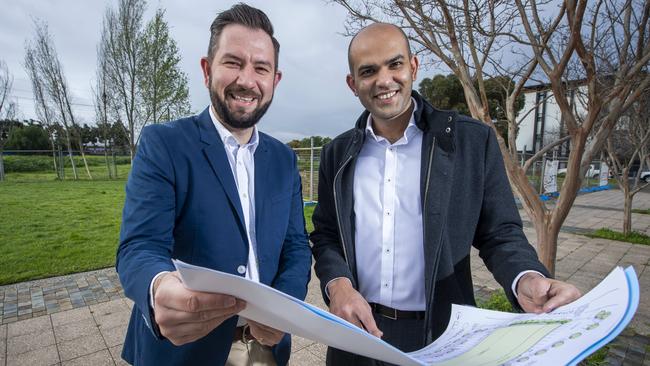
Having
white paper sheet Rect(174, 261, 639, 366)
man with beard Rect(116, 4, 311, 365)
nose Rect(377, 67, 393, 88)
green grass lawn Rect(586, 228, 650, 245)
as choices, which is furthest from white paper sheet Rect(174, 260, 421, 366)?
green grass lawn Rect(586, 228, 650, 245)

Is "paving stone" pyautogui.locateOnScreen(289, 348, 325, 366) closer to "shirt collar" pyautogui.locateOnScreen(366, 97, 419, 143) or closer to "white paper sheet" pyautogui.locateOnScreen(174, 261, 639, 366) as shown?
"shirt collar" pyautogui.locateOnScreen(366, 97, 419, 143)

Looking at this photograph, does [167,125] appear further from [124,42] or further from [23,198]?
[124,42]

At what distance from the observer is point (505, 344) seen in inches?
31.5

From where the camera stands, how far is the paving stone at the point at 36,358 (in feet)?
9.64

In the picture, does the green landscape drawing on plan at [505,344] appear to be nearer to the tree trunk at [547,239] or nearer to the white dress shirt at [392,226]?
the white dress shirt at [392,226]

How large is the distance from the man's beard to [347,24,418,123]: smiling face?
1.61 ft

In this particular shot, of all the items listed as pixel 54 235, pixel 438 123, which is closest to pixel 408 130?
pixel 438 123

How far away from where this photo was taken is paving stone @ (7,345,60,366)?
2.94 metres

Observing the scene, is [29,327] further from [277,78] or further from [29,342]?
[277,78]

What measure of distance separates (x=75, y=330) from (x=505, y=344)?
4.02m

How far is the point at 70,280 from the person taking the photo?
483cm

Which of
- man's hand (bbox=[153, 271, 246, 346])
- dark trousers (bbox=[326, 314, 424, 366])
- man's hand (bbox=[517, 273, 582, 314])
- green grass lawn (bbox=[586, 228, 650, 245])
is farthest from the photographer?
green grass lawn (bbox=[586, 228, 650, 245])

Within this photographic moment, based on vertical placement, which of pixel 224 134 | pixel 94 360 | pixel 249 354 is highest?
pixel 224 134

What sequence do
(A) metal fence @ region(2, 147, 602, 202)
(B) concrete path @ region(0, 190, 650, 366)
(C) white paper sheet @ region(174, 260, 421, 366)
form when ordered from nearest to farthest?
(C) white paper sheet @ region(174, 260, 421, 366)
(B) concrete path @ region(0, 190, 650, 366)
(A) metal fence @ region(2, 147, 602, 202)
